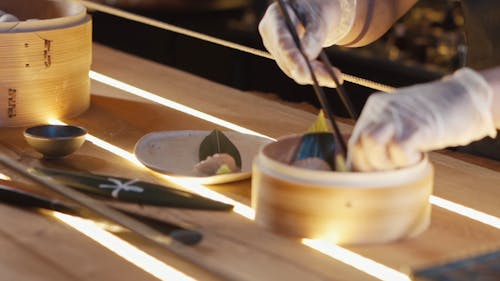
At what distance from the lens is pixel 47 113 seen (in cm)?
206

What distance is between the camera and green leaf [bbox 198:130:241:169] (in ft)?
5.82

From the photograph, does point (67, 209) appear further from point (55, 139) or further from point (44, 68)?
point (44, 68)

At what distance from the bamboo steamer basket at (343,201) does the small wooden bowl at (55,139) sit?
0.44 metres

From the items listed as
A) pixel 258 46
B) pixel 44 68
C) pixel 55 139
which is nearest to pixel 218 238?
pixel 55 139

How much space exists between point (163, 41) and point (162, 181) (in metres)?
3.17

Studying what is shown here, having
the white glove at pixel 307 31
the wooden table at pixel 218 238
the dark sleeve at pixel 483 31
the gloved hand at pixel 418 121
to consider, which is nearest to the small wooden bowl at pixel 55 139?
the wooden table at pixel 218 238

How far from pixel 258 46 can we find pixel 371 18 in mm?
2152

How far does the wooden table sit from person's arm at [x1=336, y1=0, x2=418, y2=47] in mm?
306

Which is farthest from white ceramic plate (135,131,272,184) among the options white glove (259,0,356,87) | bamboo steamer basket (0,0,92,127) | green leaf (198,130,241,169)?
bamboo steamer basket (0,0,92,127)

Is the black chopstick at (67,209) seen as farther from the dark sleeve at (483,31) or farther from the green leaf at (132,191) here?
the dark sleeve at (483,31)

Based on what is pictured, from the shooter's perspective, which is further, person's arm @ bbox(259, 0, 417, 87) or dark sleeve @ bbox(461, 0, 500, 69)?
dark sleeve @ bbox(461, 0, 500, 69)

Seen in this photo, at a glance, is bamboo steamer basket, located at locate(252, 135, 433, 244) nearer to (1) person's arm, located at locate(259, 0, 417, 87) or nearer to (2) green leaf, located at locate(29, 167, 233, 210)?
(2) green leaf, located at locate(29, 167, 233, 210)

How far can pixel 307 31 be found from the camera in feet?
6.31

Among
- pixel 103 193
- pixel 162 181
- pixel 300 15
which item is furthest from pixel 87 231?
pixel 300 15
